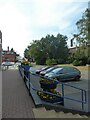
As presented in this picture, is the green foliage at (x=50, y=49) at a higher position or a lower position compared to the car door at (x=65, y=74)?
higher

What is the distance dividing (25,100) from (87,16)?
31161 mm

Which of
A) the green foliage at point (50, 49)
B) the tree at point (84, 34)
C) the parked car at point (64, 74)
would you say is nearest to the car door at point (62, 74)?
the parked car at point (64, 74)

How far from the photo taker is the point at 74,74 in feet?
59.7

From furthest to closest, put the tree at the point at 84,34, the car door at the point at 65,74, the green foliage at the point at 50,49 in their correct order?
the green foliage at the point at 50,49 → the tree at the point at 84,34 → the car door at the point at 65,74

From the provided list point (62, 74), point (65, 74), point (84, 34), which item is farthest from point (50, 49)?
point (62, 74)

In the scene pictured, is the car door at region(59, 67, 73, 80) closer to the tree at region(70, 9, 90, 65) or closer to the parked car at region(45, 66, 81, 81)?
the parked car at region(45, 66, 81, 81)

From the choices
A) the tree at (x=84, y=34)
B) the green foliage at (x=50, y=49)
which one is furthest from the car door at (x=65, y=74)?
the green foliage at (x=50, y=49)

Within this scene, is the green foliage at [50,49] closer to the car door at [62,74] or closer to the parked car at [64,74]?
the parked car at [64,74]

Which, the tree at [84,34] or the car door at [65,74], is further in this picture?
the tree at [84,34]

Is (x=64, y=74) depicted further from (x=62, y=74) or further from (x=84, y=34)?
(x=84, y=34)

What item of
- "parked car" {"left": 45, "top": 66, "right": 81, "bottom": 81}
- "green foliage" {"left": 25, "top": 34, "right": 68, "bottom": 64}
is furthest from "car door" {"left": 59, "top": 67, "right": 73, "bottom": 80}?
"green foliage" {"left": 25, "top": 34, "right": 68, "bottom": 64}

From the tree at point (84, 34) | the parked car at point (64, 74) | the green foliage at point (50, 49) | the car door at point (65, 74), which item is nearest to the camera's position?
the parked car at point (64, 74)

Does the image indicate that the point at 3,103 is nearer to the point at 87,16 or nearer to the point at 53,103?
the point at 53,103

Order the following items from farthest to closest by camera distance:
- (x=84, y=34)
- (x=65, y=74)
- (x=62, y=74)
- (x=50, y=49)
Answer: (x=50, y=49) < (x=84, y=34) < (x=65, y=74) < (x=62, y=74)
